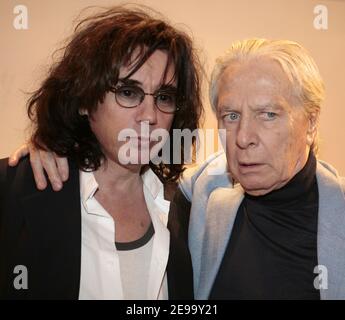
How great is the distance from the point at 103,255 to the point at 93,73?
53cm

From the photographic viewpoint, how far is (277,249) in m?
1.17

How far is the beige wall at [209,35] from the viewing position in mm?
1876

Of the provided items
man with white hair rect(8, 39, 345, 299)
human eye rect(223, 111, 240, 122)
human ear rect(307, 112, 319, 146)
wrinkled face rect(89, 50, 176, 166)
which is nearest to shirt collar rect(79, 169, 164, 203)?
wrinkled face rect(89, 50, 176, 166)

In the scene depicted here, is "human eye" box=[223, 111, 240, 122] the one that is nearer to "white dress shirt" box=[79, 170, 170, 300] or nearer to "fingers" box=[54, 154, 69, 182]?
"white dress shirt" box=[79, 170, 170, 300]

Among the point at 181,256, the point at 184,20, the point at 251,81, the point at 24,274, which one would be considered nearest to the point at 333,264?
the point at 181,256

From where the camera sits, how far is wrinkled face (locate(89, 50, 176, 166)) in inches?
43.3

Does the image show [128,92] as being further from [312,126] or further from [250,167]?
[312,126]

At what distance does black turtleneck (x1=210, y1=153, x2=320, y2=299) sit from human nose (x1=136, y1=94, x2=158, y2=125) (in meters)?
0.45

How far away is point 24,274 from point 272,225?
29.5 inches

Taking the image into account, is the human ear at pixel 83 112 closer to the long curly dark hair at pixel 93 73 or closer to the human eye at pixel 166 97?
the long curly dark hair at pixel 93 73

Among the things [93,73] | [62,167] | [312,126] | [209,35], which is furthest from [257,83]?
[209,35]

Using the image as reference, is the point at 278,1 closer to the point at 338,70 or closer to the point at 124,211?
the point at 338,70

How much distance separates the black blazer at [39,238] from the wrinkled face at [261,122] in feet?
1.68

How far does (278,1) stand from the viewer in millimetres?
2129
